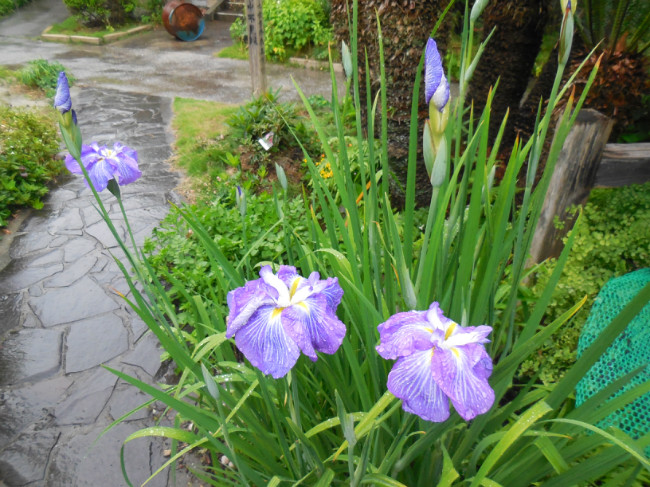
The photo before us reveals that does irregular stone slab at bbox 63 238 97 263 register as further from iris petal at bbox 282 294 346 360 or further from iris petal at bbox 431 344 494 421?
iris petal at bbox 431 344 494 421

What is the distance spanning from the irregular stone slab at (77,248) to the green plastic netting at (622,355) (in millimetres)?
3410

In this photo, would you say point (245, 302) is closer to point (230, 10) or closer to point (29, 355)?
point (29, 355)

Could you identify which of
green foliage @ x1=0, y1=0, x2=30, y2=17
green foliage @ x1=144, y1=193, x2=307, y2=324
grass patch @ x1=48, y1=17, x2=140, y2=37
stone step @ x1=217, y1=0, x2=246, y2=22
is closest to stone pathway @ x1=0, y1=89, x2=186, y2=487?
green foliage @ x1=144, y1=193, x2=307, y2=324

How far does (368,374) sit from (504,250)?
20.4 inches

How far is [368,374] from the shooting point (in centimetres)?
134

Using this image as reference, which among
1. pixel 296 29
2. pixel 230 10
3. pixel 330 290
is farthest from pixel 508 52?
pixel 230 10

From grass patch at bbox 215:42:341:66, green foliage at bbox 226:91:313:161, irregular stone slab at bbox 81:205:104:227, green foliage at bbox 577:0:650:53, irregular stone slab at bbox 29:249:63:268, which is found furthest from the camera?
grass patch at bbox 215:42:341:66

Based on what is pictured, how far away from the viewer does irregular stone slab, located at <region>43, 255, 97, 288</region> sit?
3.28 meters

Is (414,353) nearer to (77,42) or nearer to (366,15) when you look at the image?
(366,15)

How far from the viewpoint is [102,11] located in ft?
33.7

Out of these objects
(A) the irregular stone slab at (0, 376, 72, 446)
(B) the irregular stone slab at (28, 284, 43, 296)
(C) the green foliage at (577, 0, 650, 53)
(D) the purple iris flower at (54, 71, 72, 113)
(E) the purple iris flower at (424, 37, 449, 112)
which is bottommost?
(A) the irregular stone slab at (0, 376, 72, 446)

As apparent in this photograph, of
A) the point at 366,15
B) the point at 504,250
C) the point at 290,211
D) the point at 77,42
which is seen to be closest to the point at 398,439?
the point at 504,250

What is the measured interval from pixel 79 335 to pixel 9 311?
589 mm

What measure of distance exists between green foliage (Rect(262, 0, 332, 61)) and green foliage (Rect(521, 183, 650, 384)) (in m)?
6.79
